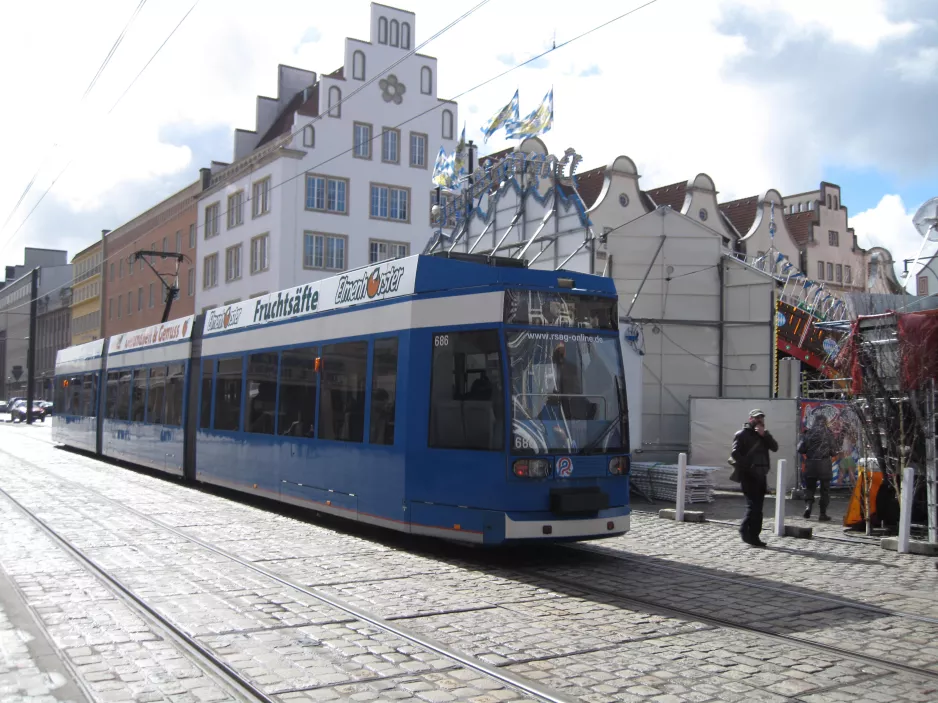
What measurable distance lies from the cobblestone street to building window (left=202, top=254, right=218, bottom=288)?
38.8m

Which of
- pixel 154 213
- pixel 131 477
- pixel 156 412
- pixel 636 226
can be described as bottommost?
pixel 131 477

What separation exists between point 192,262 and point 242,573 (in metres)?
46.2

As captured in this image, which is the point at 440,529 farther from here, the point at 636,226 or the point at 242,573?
the point at 636,226

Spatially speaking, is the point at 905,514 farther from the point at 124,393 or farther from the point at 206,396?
the point at 124,393

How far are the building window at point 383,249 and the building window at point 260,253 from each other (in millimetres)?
4781

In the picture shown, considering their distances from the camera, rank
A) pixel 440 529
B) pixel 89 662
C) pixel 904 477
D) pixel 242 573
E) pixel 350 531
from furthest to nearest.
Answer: pixel 350 531 → pixel 904 477 → pixel 440 529 → pixel 242 573 → pixel 89 662

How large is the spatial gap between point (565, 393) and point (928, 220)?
11.9m

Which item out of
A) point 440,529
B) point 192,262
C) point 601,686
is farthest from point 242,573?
point 192,262

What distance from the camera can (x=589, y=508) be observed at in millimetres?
9781

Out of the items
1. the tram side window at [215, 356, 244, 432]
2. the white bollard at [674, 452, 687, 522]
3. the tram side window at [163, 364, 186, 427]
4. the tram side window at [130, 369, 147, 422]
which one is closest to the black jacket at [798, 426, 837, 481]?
the white bollard at [674, 452, 687, 522]

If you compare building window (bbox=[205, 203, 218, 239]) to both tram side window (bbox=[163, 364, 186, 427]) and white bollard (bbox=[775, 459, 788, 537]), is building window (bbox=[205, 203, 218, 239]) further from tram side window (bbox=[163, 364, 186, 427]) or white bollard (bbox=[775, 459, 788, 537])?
white bollard (bbox=[775, 459, 788, 537])

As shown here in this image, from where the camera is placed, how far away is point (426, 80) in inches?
1911

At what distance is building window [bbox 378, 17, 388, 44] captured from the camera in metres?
47.0

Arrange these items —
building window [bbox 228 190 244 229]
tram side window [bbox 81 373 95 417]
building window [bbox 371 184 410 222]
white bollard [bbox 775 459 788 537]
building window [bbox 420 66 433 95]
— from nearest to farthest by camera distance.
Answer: white bollard [bbox 775 459 788 537]
tram side window [bbox 81 373 95 417]
building window [bbox 371 184 410 222]
building window [bbox 228 190 244 229]
building window [bbox 420 66 433 95]
